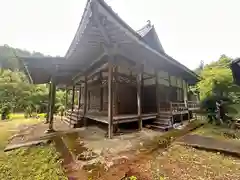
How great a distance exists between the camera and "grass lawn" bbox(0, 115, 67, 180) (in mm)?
2982

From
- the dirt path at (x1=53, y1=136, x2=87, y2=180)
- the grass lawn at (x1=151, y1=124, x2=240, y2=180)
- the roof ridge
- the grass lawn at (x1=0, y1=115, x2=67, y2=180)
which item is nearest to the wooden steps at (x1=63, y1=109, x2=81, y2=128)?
the grass lawn at (x1=0, y1=115, x2=67, y2=180)

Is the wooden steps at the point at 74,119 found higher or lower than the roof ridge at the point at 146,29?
lower

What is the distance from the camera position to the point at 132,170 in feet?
9.63

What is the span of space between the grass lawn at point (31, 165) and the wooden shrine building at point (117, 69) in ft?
7.38

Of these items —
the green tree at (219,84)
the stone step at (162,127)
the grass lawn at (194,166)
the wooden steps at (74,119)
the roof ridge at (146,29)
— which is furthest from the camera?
the roof ridge at (146,29)

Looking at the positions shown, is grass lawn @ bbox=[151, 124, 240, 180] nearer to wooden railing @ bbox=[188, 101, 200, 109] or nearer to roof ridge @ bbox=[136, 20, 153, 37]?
wooden railing @ bbox=[188, 101, 200, 109]

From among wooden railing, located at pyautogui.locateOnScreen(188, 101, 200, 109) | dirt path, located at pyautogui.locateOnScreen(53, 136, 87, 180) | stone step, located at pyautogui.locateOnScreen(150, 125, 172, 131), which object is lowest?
dirt path, located at pyautogui.locateOnScreen(53, 136, 87, 180)

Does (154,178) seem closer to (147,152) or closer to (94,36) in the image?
(147,152)

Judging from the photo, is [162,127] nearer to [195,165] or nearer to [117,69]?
[117,69]

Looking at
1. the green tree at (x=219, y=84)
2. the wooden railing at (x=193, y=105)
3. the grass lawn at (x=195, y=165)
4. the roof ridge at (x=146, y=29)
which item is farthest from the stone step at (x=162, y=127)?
the roof ridge at (x=146, y=29)

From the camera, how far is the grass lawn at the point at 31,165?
117 inches

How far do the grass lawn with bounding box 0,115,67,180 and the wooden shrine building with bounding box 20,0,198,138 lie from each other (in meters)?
2.25

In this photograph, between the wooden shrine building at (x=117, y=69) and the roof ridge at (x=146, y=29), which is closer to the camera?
the wooden shrine building at (x=117, y=69)

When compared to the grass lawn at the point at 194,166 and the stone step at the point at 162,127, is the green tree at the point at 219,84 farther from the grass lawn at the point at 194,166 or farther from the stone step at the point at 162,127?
the grass lawn at the point at 194,166
